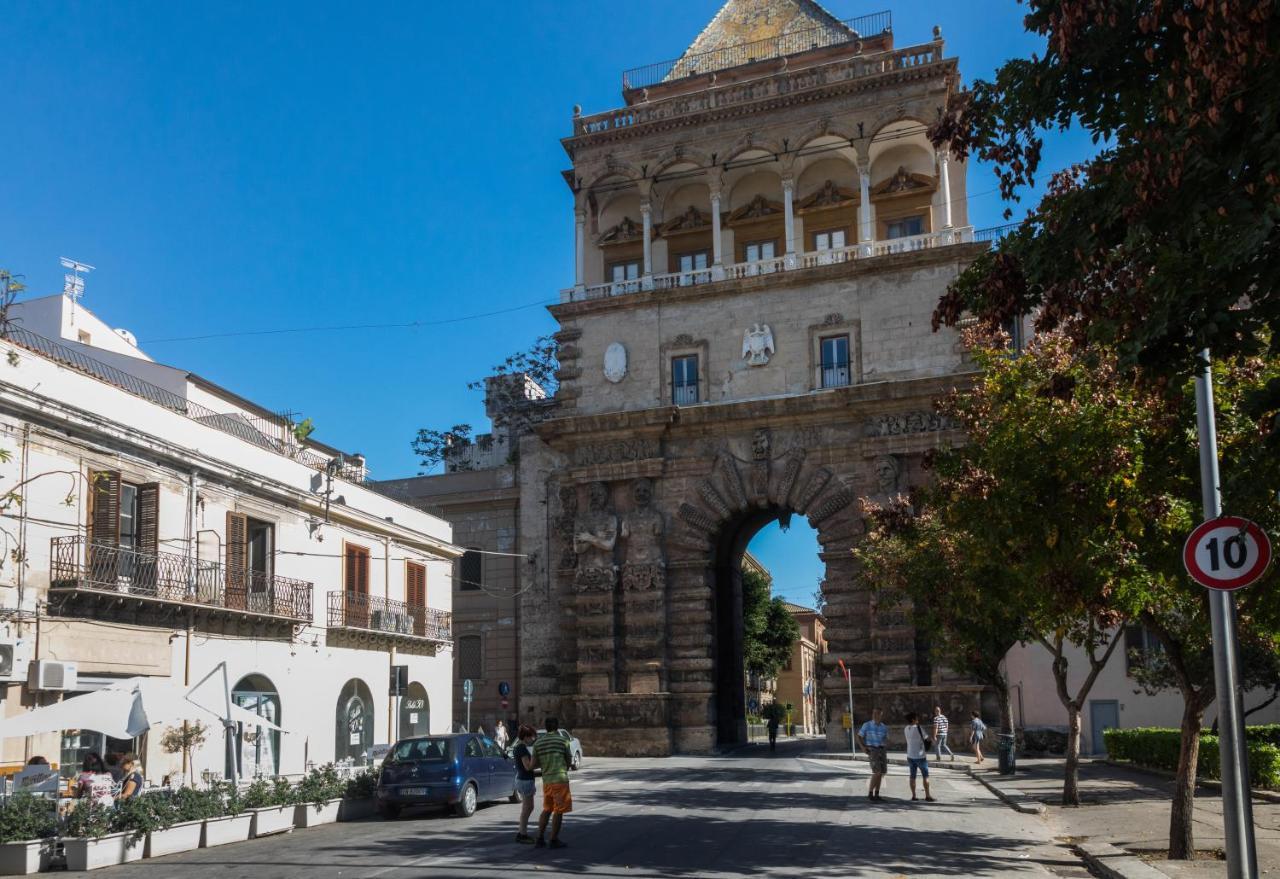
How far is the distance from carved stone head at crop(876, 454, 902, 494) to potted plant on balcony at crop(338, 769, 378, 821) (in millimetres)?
21492

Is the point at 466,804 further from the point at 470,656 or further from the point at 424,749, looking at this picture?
the point at 470,656

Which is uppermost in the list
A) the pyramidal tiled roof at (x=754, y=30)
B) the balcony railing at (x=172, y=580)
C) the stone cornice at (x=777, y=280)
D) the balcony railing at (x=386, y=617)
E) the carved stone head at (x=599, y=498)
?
the pyramidal tiled roof at (x=754, y=30)

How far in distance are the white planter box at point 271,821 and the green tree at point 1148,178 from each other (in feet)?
41.1

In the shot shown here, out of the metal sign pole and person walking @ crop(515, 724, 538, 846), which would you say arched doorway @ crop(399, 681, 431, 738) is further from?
the metal sign pole

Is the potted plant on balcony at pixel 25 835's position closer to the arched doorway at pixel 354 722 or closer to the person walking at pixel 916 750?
the person walking at pixel 916 750

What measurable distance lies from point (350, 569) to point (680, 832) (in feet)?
49.4

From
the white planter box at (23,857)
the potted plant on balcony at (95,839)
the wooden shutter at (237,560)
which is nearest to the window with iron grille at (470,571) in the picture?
the wooden shutter at (237,560)

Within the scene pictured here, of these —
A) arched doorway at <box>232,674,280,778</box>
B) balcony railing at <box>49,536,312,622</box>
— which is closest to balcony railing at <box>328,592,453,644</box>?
balcony railing at <box>49,536,312,622</box>

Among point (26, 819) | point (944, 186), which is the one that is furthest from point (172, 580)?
point (944, 186)

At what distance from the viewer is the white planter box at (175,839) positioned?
15.0 meters

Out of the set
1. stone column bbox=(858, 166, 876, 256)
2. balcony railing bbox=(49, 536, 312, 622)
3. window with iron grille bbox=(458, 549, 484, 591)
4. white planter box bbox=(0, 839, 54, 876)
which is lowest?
white planter box bbox=(0, 839, 54, 876)

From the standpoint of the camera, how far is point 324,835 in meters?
17.0

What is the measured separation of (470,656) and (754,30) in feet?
86.9

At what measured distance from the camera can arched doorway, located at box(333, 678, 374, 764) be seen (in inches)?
1113
